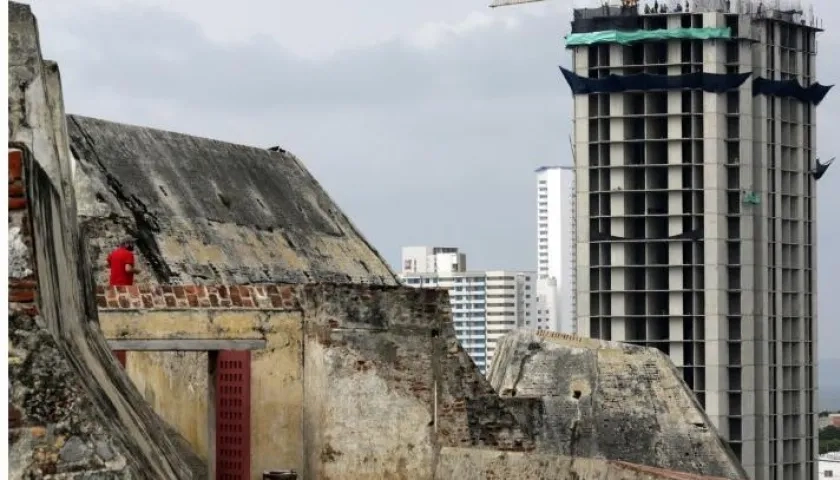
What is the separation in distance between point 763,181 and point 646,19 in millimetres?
10072

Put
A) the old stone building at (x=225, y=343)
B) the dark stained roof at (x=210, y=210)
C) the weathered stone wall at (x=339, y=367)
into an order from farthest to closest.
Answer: the dark stained roof at (x=210, y=210)
the weathered stone wall at (x=339, y=367)
the old stone building at (x=225, y=343)

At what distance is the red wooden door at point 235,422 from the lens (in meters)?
19.5

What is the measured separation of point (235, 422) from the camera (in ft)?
64.3

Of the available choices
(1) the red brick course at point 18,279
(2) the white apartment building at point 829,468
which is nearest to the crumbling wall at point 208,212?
(1) the red brick course at point 18,279

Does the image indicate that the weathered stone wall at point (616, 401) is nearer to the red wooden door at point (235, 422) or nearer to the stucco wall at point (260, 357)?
the stucco wall at point (260, 357)

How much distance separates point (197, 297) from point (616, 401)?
16.1 m

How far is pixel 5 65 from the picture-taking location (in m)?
8.24

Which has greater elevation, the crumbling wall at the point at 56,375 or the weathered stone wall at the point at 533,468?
the crumbling wall at the point at 56,375

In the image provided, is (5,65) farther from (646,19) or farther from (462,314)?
(462,314)

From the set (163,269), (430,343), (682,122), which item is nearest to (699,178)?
(682,122)

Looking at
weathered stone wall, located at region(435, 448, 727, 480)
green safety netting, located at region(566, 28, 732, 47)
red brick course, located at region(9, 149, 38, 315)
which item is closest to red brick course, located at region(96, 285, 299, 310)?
weathered stone wall, located at region(435, 448, 727, 480)

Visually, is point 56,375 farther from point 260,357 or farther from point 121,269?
point 121,269

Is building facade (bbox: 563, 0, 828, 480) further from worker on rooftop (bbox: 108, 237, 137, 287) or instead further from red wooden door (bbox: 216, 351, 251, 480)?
red wooden door (bbox: 216, 351, 251, 480)

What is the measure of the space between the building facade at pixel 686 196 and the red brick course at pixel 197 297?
82.0m
